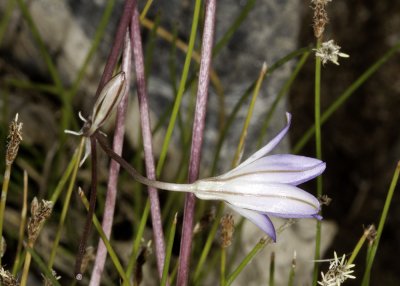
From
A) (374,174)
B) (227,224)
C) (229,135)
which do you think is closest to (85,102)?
(229,135)

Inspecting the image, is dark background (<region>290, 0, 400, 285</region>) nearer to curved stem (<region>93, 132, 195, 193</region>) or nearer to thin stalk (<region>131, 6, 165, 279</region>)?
thin stalk (<region>131, 6, 165, 279</region>)

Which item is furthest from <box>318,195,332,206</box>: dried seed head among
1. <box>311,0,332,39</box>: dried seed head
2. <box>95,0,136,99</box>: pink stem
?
<box>95,0,136,99</box>: pink stem

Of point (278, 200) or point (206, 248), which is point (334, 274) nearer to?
point (278, 200)

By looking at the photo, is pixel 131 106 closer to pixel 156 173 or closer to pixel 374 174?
pixel 374 174

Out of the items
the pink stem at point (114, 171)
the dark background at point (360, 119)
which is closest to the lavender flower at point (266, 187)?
the pink stem at point (114, 171)

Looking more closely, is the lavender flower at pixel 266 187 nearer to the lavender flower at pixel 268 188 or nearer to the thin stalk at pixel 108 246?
the lavender flower at pixel 268 188

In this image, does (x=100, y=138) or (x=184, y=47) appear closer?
(x=100, y=138)

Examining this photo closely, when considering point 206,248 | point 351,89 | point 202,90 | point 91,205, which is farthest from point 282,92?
point 91,205
